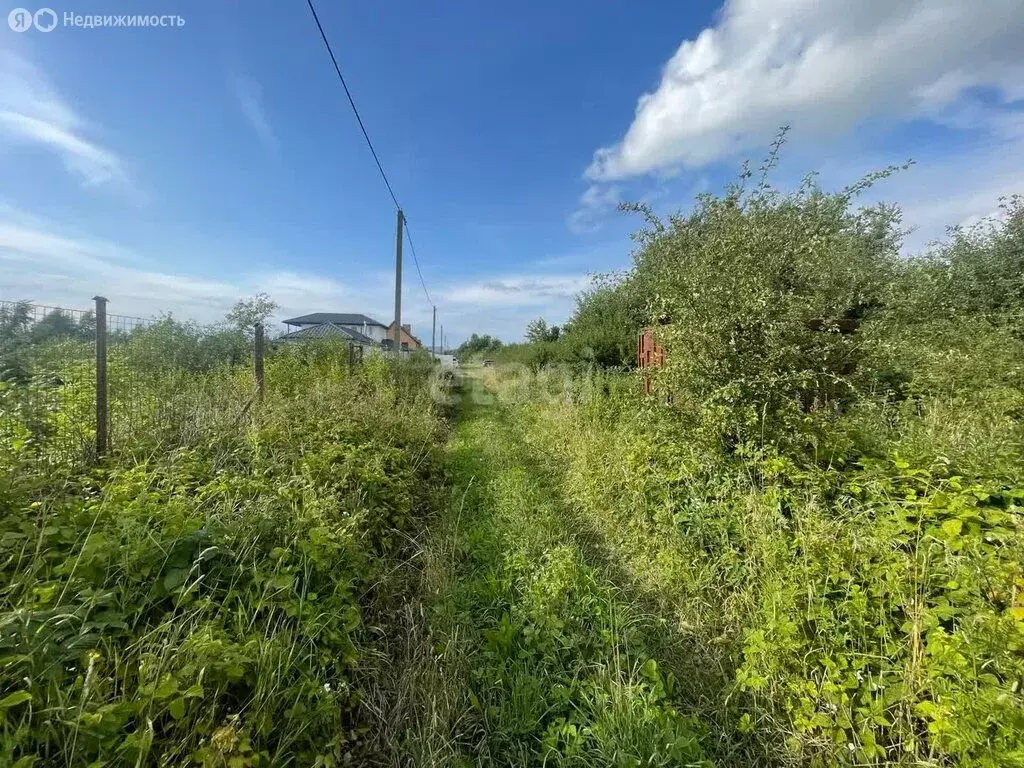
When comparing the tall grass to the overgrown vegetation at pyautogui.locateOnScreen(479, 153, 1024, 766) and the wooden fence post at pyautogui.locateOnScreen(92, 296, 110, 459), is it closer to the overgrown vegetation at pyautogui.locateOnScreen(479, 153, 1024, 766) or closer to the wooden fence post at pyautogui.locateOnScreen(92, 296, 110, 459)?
the overgrown vegetation at pyautogui.locateOnScreen(479, 153, 1024, 766)

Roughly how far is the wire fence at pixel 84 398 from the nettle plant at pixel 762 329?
15.7 feet

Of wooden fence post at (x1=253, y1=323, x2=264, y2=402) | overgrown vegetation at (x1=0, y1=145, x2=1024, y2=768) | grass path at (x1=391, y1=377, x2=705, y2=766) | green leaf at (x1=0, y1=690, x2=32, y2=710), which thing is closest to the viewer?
green leaf at (x1=0, y1=690, x2=32, y2=710)

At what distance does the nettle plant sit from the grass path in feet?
6.50

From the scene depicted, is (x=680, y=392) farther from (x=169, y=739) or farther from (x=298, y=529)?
(x=169, y=739)

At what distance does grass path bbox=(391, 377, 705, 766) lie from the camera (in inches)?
70.6

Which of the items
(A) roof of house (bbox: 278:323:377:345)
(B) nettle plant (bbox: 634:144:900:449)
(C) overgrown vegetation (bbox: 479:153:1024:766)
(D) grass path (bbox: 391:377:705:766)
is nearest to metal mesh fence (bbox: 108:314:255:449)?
(D) grass path (bbox: 391:377:705:766)

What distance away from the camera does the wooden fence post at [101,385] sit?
3.28m

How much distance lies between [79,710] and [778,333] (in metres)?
4.82

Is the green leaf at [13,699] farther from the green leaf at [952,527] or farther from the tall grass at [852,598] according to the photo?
the green leaf at [952,527]

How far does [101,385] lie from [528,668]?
404 centimetres

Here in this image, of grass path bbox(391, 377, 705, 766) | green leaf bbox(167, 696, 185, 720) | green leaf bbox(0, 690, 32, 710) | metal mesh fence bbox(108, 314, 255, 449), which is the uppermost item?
metal mesh fence bbox(108, 314, 255, 449)

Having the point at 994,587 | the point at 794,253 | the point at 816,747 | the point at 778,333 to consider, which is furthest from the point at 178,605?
the point at 794,253

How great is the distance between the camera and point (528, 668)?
225 centimetres

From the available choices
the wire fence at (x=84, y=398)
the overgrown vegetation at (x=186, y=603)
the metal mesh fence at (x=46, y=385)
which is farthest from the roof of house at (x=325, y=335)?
the overgrown vegetation at (x=186, y=603)
